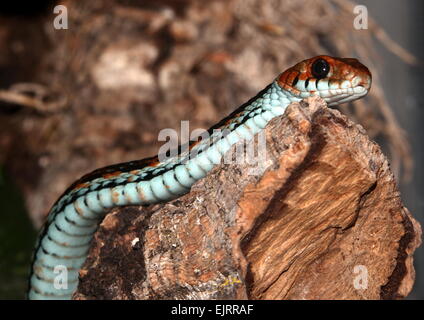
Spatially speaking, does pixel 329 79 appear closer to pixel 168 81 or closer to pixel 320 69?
pixel 320 69

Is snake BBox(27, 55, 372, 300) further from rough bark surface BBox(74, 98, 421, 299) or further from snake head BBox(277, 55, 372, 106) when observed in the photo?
rough bark surface BBox(74, 98, 421, 299)

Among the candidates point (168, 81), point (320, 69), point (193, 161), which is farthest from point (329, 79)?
point (168, 81)

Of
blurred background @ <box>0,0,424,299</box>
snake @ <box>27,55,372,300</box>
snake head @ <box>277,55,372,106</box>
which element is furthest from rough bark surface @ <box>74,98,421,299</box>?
blurred background @ <box>0,0,424,299</box>

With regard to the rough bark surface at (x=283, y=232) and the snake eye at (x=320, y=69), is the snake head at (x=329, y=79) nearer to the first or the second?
the snake eye at (x=320, y=69)

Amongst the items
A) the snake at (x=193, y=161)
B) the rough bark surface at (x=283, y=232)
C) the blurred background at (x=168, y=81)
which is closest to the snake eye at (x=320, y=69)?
the snake at (x=193, y=161)

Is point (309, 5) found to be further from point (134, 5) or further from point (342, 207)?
point (342, 207)
